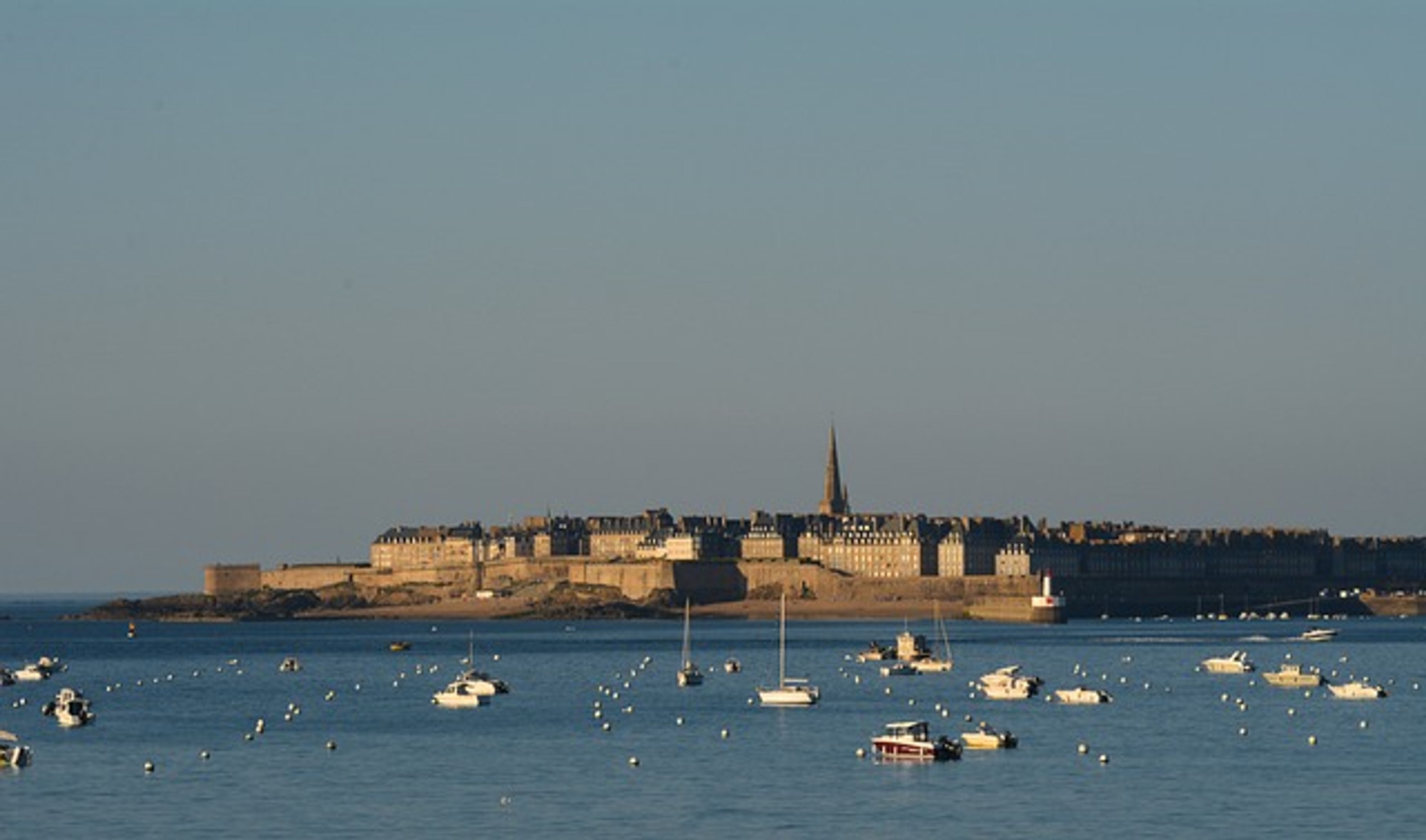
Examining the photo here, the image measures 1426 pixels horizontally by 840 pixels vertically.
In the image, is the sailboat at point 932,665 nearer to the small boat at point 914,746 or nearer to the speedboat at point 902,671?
the speedboat at point 902,671

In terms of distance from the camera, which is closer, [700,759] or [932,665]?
[700,759]

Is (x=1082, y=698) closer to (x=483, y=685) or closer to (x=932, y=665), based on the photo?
(x=483, y=685)

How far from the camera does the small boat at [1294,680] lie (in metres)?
114

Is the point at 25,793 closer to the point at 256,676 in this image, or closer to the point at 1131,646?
the point at 256,676

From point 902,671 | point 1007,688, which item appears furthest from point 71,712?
point 902,671

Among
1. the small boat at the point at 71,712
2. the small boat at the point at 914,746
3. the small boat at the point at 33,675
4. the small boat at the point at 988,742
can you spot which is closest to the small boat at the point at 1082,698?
the small boat at the point at 988,742

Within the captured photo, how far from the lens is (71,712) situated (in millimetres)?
93750

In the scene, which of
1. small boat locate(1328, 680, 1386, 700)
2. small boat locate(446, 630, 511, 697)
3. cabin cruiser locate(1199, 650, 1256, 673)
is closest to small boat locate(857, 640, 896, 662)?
cabin cruiser locate(1199, 650, 1256, 673)

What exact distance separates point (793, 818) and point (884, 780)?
8.78 metres

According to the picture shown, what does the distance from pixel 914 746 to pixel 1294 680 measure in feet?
141

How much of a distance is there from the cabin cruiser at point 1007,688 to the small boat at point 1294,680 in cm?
1218

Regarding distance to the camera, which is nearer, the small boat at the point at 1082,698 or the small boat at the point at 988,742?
the small boat at the point at 988,742

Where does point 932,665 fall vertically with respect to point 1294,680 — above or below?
above

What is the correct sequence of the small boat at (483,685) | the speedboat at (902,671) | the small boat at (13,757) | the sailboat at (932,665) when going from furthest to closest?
the sailboat at (932,665), the speedboat at (902,671), the small boat at (483,685), the small boat at (13,757)
